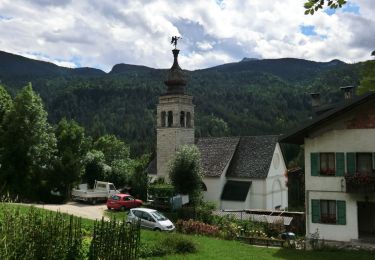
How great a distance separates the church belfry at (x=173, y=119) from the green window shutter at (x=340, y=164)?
2212 centimetres

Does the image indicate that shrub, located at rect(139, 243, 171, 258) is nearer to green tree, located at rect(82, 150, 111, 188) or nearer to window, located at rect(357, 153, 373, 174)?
window, located at rect(357, 153, 373, 174)

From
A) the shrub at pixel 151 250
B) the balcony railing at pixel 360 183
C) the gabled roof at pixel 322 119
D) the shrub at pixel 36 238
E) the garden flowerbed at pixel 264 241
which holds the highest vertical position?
the gabled roof at pixel 322 119

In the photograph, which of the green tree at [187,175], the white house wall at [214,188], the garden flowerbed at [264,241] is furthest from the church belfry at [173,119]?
the garden flowerbed at [264,241]

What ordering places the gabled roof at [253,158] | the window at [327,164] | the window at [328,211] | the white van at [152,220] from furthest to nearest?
the gabled roof at [253,158], the white van at [152,220], the window at [327,164], the window at [328,211]

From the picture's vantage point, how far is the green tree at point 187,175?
120 ft

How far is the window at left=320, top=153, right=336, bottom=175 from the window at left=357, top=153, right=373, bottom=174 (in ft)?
4.41

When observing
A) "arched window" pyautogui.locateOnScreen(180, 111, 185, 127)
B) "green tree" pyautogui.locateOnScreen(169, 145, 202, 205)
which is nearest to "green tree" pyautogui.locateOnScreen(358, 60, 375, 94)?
"green tree" pyautogui.locateOnScreen(169, 145, 202, 205)

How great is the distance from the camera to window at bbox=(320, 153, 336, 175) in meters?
24.4

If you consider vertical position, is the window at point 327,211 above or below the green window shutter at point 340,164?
below

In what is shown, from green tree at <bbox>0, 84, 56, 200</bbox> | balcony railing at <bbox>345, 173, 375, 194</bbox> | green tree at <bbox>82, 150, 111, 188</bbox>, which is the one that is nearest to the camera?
balcony railing at <bbox>345, 173, 375, 194</bbox>

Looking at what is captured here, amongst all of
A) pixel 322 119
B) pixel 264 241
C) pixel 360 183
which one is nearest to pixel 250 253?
→ pixel 264 241

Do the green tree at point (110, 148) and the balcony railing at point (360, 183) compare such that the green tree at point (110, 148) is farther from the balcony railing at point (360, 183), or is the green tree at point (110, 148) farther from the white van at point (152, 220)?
Answer: the balcony railing at point (360, 183)

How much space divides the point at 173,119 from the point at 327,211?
75.7 feet

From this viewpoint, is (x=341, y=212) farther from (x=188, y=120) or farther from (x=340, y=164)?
(x=188, y=120)
